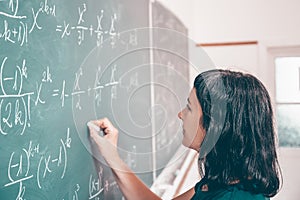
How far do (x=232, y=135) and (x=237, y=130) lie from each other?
0.02m

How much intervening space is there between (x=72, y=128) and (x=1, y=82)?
39 centimetres

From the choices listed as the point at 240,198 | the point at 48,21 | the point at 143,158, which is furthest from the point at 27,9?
the point at 143,158

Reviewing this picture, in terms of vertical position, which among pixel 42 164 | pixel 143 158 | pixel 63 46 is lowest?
pixel 143 158

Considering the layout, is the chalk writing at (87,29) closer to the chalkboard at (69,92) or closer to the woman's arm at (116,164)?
the chalkboard at (69,92)

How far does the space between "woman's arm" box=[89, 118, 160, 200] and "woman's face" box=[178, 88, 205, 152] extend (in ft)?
0.94

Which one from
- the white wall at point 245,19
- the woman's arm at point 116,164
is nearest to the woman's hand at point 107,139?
the woman's arm at point 116,164

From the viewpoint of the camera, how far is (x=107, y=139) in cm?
149

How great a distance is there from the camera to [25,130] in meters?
1.00

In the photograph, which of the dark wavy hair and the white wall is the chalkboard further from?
the white wall

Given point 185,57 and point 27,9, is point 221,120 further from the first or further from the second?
point 185,57

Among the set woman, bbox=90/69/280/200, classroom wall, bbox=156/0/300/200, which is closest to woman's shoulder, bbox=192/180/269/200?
woman, bbox=90/69/280/200

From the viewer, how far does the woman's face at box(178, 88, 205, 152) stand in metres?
1.32

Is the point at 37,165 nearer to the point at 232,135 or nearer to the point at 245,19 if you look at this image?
the point at 232,135

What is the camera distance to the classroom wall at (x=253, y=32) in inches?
135
